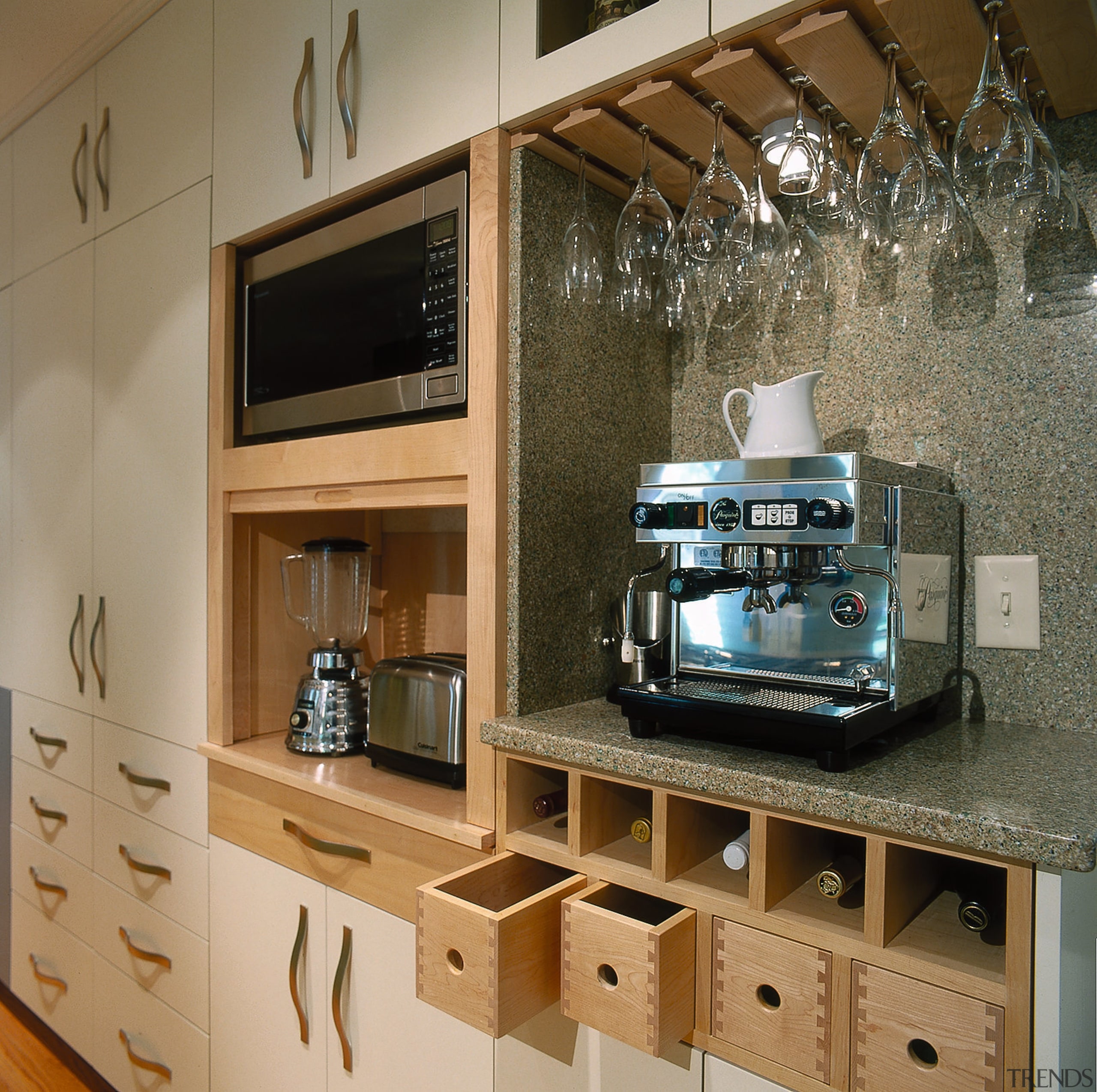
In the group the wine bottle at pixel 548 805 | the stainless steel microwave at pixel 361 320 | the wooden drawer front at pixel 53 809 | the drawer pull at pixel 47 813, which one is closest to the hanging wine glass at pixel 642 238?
the stainless steel microwave at pixel 361 320

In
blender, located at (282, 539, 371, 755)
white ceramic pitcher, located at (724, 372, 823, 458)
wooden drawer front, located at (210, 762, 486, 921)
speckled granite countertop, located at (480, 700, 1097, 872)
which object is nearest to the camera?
speckled granite countertop, located at (480, 700, 1097, 872)

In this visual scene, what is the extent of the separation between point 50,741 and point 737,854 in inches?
77.0

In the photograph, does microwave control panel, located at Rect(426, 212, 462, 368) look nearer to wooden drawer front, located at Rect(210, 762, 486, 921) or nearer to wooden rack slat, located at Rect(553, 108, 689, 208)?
wooden rack slat, located at Rect(553, 108, 689, 208)

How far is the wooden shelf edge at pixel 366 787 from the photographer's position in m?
1.21

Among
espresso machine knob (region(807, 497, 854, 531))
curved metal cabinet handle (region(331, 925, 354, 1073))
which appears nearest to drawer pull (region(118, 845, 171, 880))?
curved metal cabinet handle (region(331, 925, 354, 1073))

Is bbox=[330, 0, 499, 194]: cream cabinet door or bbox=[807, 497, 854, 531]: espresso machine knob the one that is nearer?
bbox=[807, 497, 854, 531]: espresso machine knob

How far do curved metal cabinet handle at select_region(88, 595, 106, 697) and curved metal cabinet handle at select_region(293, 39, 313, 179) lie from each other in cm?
113

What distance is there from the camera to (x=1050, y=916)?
28.4 inches

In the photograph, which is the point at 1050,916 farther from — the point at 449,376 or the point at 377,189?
the point at 377,189

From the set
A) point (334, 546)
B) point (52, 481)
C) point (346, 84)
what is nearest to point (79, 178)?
point (52, 481)

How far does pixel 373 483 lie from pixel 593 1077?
922 mm

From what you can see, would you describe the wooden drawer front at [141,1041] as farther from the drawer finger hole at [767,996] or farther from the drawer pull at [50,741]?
the drawer finger hole at [767,996]

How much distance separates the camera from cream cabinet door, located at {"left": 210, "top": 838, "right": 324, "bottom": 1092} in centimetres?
144

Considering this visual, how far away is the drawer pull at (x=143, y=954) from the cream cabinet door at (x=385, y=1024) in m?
0.57
